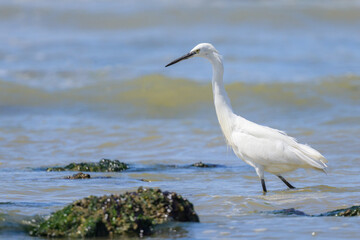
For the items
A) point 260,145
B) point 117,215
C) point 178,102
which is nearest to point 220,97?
point 260,145

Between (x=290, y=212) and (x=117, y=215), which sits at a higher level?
(x=117, y=215)

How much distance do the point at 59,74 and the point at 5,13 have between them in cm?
1011

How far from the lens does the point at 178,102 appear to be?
47.5 ft

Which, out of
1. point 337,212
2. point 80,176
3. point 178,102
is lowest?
point 337,212

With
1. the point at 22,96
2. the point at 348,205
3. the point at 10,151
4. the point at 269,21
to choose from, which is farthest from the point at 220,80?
the point at 269,21

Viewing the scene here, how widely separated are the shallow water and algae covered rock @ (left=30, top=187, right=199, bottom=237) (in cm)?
13

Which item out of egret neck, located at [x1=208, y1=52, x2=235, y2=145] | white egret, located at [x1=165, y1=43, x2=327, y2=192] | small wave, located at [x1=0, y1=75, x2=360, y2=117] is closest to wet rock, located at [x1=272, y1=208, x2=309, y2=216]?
white egret, located at [x1=165, y1=43, x2=327, y2=192]

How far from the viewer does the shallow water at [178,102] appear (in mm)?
6219

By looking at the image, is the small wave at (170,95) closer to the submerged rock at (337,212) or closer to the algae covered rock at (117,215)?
the submerged rock at (337,212)

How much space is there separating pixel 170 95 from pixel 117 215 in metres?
10.3

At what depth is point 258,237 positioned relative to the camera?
4781 millimetres

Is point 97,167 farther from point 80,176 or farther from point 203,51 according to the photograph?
point 203,51

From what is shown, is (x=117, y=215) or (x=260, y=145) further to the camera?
(x=260, y=145)

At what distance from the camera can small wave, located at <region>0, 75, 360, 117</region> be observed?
45.9 ft
